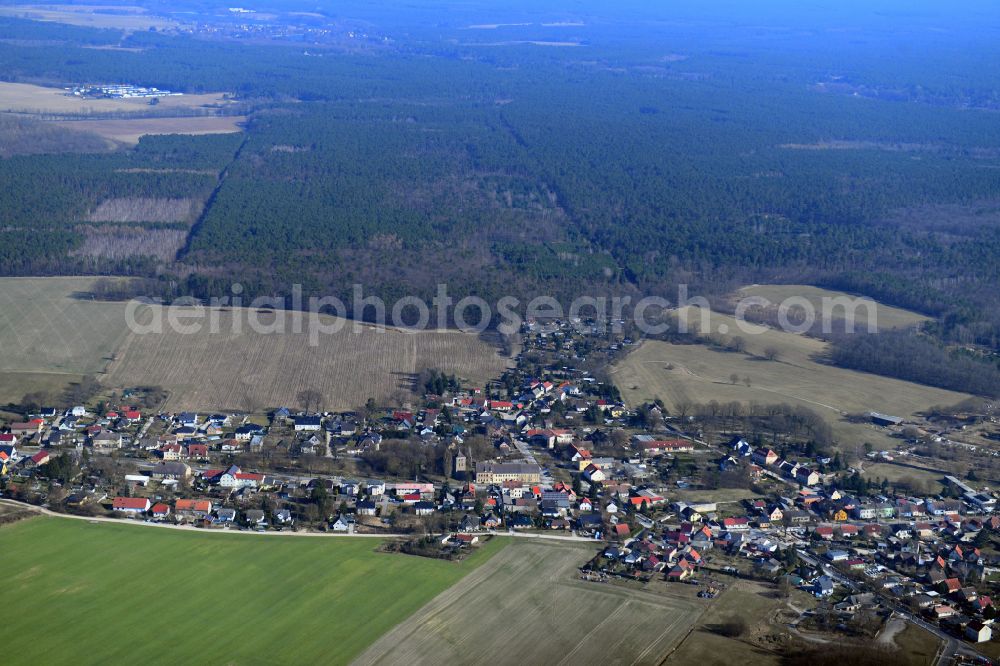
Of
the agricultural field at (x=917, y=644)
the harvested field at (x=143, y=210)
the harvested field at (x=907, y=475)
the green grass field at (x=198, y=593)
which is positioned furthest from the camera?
the harvested field at (x=143, y=210)

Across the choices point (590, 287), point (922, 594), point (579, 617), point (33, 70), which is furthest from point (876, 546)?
point (33, 70)

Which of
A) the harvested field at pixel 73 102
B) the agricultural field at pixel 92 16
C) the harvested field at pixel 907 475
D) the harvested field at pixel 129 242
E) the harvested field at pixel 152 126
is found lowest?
the harvested field at pixel 907 475

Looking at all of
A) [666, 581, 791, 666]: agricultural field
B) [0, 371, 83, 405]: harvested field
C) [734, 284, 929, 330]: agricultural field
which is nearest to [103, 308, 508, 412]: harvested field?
[0, 371, 83, 405]: harvested field

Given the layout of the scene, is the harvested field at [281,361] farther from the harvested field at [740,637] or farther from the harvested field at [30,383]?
the harvested field at [740,637]

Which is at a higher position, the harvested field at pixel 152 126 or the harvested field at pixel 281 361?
the harvested field at pixel 152 126

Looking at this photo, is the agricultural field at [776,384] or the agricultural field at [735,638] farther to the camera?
the agricultural field at [776,384]

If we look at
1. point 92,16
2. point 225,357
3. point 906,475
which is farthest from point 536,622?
point 92,16

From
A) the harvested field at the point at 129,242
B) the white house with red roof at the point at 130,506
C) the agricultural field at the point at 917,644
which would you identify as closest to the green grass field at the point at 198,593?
the white house with red roof at the point at 130,506

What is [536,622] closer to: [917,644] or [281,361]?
[917,644]
